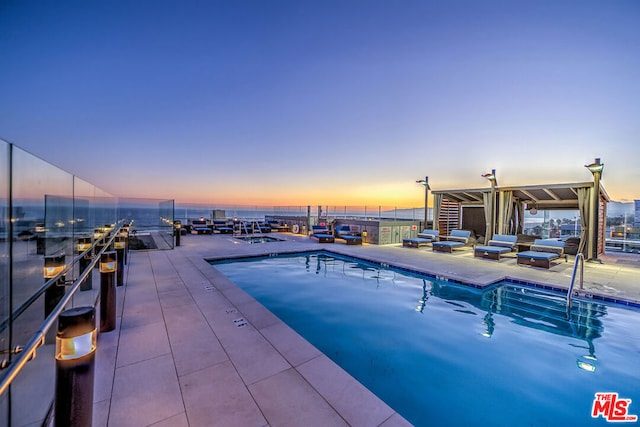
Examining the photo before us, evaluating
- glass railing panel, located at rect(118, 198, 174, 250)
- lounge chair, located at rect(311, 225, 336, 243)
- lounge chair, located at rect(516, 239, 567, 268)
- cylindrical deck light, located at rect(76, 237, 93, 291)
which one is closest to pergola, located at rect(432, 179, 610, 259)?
lounge chair, located at rect(516, 239, 567, 268)

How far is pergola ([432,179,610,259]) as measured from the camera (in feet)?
24.3

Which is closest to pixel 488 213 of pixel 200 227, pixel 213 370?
pixel 213 370

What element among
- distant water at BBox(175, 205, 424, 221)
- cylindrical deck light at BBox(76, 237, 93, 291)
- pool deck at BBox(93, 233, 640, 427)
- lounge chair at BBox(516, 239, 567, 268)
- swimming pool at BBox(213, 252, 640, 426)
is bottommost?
swimming pool at BBox(213, 252, 640, 426)

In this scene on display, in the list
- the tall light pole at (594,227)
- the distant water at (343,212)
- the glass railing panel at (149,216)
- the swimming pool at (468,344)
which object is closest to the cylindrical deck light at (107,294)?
the swimming pool at (468,344)

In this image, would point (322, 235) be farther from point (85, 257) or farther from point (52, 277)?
point (52, 277)

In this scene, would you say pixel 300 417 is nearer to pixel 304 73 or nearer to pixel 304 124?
pixel 304 73

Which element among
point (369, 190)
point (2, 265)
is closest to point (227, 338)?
point (2, 265)

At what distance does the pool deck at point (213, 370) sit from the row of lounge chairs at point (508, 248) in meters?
2.28

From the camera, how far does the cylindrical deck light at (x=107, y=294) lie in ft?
8.63

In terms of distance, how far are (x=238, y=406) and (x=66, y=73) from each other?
904 cm

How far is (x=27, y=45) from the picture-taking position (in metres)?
5.75

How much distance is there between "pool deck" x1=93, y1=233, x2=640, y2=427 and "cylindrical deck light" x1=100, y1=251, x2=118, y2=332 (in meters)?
0.13

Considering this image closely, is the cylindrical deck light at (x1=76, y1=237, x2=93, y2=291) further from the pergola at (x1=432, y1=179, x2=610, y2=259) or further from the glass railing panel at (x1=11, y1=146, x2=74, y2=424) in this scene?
the pergola at (x1=432, y1=179, x2=610, y2=259)

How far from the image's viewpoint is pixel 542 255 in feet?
20.9
